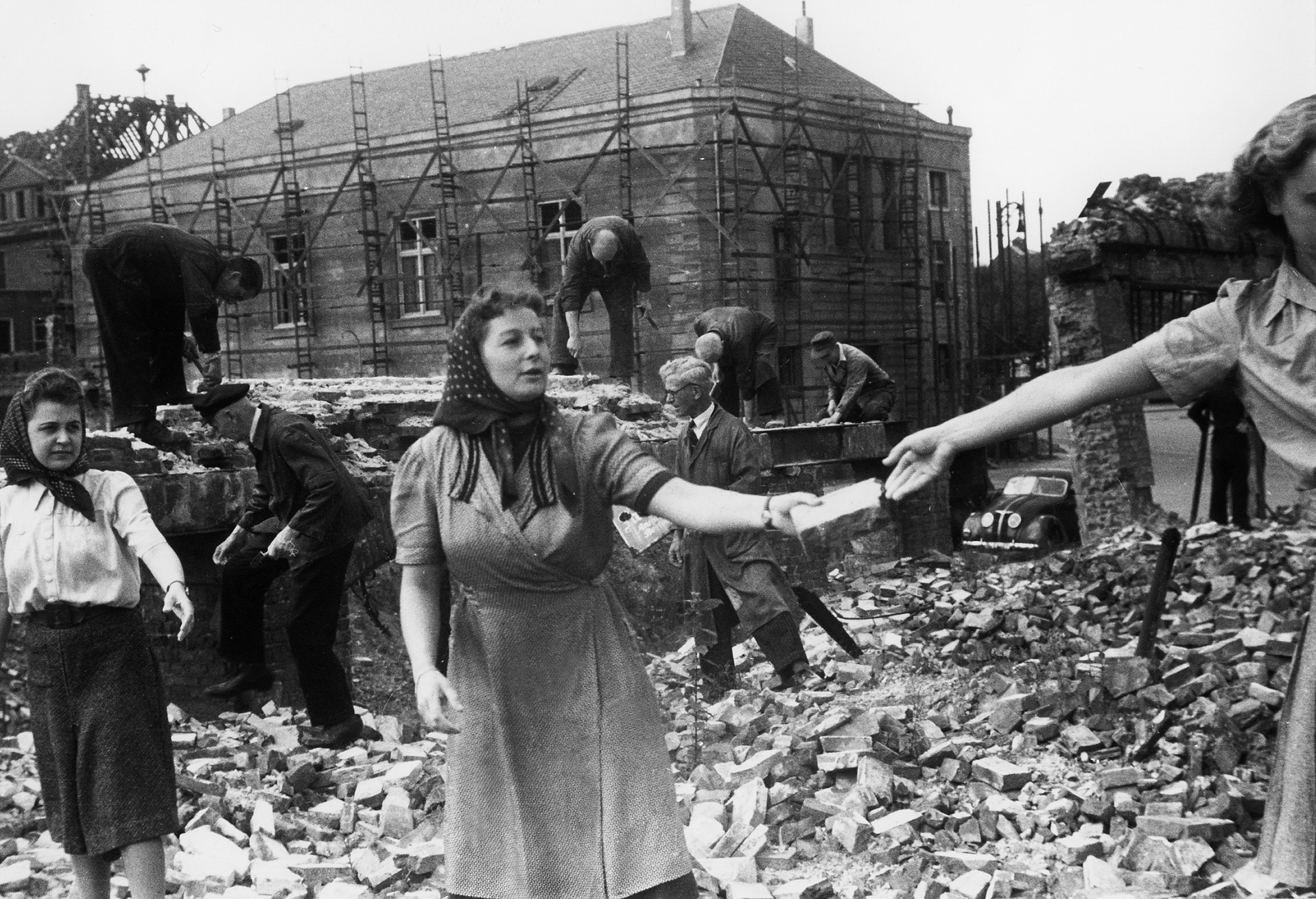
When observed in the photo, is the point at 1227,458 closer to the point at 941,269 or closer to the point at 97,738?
the point at 97,738

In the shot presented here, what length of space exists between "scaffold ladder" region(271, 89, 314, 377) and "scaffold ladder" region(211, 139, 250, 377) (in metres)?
1.05

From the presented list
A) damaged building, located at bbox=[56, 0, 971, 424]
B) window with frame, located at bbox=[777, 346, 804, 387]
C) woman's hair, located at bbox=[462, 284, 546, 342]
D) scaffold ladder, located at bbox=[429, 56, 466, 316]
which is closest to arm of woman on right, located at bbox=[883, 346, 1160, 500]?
woman's hair, located at bbox=[462, 284, 546, 342]

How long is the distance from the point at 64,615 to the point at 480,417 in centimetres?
202

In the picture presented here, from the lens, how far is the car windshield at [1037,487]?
1631cm

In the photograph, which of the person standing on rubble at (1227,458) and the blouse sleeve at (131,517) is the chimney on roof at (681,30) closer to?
the person standing on rubble at (1227,458)

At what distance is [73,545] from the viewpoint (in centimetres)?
459

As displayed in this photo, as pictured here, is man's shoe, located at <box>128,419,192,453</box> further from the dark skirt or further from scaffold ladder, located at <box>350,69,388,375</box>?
scaffold ladder, located at <box>350,69,388,375</box>

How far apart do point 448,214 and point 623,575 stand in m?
18.6

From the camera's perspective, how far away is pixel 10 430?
470 centimetres

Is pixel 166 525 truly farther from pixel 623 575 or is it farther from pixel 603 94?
pixel 603 94

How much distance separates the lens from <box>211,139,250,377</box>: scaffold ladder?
29062 millimetres

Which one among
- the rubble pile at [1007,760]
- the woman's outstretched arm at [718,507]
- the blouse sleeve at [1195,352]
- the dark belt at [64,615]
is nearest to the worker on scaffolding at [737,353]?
the rubble pile at [1007,760]

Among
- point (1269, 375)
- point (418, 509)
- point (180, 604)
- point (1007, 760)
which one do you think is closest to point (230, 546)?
point (180, 604)

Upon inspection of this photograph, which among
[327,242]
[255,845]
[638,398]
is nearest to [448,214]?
[327,242]
